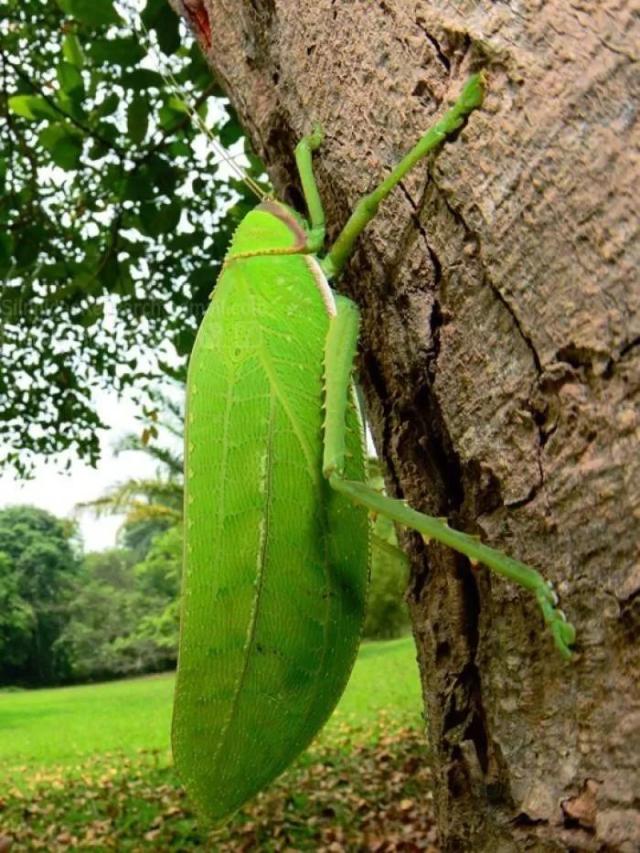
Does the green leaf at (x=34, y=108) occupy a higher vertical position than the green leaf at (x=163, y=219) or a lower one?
higher

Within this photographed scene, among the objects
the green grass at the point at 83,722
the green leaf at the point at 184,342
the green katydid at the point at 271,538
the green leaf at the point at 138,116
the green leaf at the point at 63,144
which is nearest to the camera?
the green katydid at the point at 271,538

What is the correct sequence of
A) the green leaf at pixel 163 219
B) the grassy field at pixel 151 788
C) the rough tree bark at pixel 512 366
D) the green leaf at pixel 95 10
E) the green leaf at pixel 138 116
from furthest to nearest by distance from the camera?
the grassy field at pixel 151 788
the green leaf at pixel 163 219
the green leaf at pixel 138 116
the green leaf at pixel 95 10
the rough tree bark at pixel 512 366

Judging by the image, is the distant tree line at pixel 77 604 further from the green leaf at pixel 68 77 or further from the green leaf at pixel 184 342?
the green leaf at pixel 68 77

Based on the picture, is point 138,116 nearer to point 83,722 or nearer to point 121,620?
point 121,620

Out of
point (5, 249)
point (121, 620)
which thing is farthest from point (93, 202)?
point (121, 620)

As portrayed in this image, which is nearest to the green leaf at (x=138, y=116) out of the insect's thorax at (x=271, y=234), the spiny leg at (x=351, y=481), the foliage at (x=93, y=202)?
the foliage at (x=93, y=202)

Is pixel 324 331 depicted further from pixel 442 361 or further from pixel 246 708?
pixel 246 708
